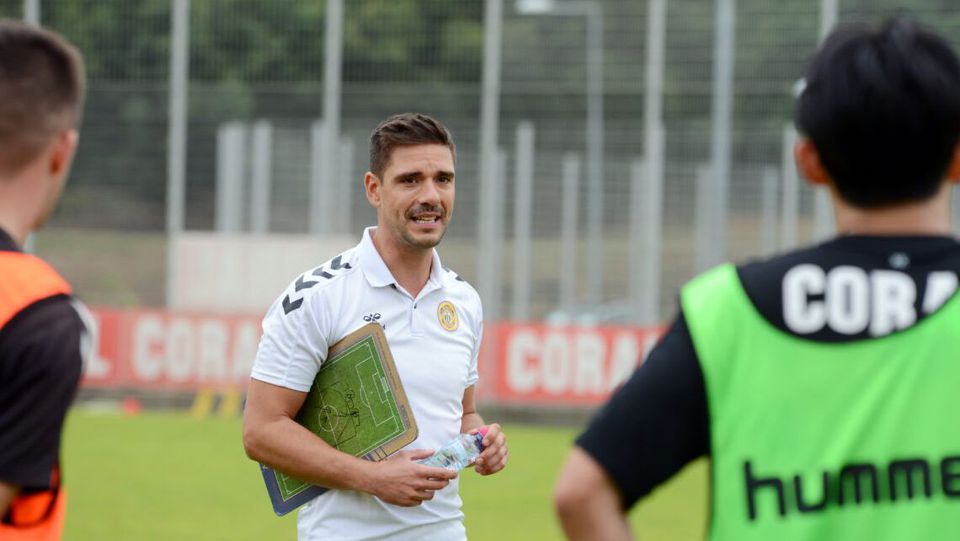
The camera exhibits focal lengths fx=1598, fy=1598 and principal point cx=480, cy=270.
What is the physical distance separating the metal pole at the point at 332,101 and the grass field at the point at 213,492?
13.0 ft

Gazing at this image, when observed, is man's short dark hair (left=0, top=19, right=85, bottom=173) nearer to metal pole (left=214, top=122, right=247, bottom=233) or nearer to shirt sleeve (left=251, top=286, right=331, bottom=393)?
shirt sleeve (left=251, top=286, right=331, bottom=393)

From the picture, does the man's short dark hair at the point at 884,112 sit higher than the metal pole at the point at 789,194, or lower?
higher

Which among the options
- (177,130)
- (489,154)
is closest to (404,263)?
(489,154)

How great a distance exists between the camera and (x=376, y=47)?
24.0 m

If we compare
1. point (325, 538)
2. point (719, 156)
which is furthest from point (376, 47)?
point (325, 538)

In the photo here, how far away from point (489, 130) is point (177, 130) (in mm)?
4718

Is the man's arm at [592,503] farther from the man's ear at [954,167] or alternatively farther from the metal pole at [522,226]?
the metal pole at [522,226]

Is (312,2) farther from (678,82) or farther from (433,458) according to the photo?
(433,458)

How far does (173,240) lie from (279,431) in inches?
742

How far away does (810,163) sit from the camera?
2.56m

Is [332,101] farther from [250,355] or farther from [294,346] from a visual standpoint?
[294,346]

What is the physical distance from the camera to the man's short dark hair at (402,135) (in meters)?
5.34

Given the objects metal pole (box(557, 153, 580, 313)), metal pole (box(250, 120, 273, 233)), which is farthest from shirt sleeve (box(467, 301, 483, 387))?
metal pole (box(250, 120, 273, 233))

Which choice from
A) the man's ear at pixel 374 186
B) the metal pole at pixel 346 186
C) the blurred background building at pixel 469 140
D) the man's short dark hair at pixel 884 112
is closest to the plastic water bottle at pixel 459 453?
the man's ear at pixel 374 186
